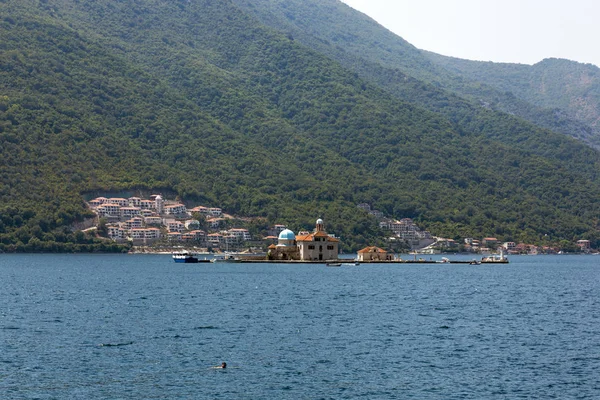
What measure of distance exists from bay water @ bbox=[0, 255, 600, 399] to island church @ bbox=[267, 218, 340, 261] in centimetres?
5515

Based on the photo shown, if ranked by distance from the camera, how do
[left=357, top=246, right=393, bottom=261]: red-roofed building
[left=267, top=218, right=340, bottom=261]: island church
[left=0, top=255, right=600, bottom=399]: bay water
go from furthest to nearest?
1. [left=357, top=246, right=393, bottom=261]: red-roofed building
2. [left=267, top=218, right=340, bottom=261]: island church
3. [left=0, top=255, right=600, bottom=399]: bay water

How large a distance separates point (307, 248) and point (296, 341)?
330 ft

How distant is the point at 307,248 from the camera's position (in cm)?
15775

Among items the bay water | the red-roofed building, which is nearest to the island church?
the red-roofed building

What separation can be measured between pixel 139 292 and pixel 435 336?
39451 millimetres

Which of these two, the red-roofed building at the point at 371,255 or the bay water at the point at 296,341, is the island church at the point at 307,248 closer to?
the red-roofed building at the point at 371,255

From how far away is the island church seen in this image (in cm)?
15750

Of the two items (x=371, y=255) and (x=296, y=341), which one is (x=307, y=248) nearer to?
(x=371, y=255)

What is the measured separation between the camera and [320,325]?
64.4 m

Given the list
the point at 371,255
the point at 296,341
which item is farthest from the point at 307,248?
the point at 296,341

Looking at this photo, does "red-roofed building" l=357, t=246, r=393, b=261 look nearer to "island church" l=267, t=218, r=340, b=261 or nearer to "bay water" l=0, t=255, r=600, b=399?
"island church" l=267, t=218, r=340, b=261

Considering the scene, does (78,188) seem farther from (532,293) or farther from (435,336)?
(435,336)

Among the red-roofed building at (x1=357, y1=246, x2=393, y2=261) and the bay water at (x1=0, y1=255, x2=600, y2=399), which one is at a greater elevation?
the red-roofed building at (x1=357, y1=246, x2=393, y2=261)

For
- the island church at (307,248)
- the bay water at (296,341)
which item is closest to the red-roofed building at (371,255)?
the island church at (307,248)
